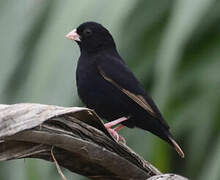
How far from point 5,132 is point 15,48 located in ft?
8.27

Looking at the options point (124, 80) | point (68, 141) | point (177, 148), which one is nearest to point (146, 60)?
point (124, 80)

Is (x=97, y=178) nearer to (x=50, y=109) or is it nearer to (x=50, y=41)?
(x=50, y=109)

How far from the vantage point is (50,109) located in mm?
1699

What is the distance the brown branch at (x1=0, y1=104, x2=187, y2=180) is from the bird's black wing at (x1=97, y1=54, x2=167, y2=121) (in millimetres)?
1555

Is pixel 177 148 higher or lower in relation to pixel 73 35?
lower

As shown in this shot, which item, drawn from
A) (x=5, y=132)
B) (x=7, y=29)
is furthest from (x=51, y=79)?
(x=5, y=132)

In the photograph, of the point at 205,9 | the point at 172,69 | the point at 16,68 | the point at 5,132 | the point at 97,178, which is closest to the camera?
the point at 5,132

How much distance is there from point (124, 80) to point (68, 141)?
2040 millimetres

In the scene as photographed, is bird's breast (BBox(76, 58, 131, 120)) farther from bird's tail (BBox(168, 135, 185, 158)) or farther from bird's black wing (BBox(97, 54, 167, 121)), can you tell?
bird's tail (BBox(168, 135, 185, 158))

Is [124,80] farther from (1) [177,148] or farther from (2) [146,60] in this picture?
(1) [177,148]

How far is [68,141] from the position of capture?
1.73 m

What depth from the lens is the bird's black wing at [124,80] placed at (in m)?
3.54

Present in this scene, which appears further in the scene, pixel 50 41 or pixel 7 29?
pixel 7 29

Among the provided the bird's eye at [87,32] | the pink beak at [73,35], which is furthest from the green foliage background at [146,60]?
the bird's eye at [87,32]
